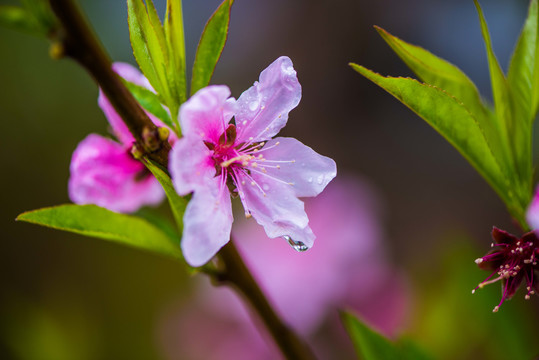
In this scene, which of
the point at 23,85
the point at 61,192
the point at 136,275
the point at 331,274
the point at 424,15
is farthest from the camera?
the point at 424,15

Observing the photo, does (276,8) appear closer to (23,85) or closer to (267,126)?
(23,85)

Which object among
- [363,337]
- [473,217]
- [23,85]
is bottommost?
[473,217]

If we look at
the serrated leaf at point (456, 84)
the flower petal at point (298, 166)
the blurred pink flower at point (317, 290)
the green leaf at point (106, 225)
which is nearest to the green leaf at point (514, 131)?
the serrated leaf at point (456, 84)

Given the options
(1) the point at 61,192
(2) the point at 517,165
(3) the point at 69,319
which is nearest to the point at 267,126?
(2) the point at 517,165

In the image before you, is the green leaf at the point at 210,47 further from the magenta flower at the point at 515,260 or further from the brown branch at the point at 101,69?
the magenta flower at the point at 515,260

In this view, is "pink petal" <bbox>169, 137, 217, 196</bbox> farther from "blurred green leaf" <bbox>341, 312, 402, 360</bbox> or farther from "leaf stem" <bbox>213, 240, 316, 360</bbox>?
"blurred green leaf" <bbox>341, 312, 402, 360</bbox>

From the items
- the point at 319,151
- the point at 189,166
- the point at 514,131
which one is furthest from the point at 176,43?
the point at 319,151
